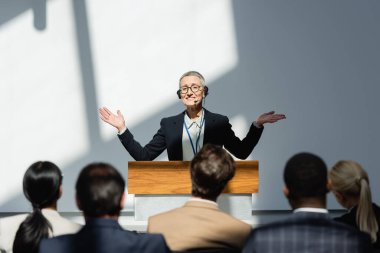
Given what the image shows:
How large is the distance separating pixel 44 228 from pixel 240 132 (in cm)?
437

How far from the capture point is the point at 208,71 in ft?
22.6

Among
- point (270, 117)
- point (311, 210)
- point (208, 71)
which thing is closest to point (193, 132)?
point (270, 117)

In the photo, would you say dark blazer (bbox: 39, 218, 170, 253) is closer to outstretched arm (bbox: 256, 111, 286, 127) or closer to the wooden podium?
the wooden podium

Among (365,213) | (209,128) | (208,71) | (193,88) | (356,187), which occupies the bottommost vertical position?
(365,213)

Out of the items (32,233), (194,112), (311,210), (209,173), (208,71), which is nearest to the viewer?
(311,210)

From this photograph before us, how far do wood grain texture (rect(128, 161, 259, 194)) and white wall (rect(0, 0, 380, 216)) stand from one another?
3.26 meters

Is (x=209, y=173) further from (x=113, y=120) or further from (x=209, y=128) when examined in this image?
(x=209, y=128)

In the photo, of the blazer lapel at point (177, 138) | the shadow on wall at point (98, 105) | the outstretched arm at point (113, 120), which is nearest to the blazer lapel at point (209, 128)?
the blazer lapel at point (177, 138)

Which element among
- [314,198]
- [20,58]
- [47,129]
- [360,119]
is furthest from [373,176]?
[314,198]

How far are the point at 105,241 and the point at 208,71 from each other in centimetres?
473

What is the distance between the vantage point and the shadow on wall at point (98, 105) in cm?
692

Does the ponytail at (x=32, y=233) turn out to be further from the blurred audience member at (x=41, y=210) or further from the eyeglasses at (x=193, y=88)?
the eyeglasses at (x=193, y=88)

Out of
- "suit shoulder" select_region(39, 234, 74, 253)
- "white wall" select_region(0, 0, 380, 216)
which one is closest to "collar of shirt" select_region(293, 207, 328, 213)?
"suit shoulder" select_region(39, 234, 74, 253)

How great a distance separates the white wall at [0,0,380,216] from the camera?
22.7ft
